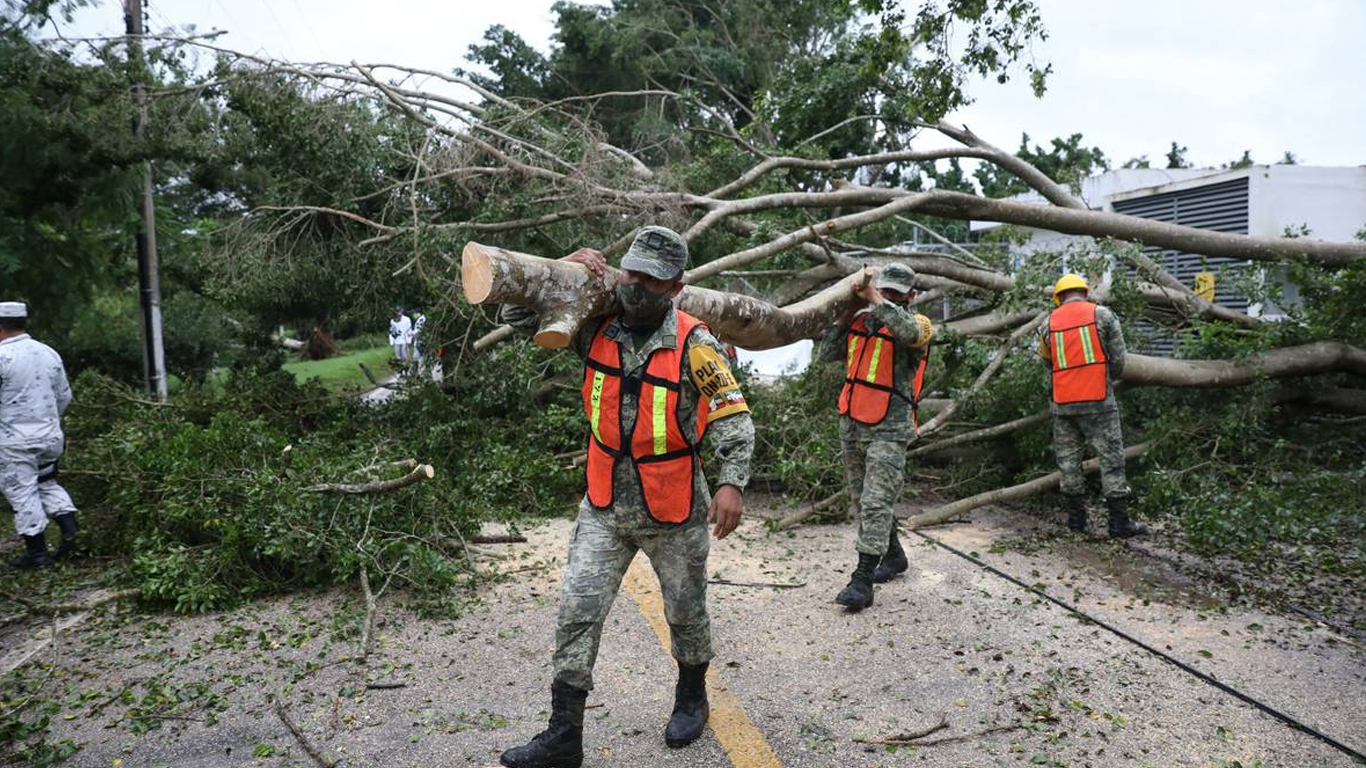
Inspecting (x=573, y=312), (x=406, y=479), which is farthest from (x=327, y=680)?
(x=573, y=312)

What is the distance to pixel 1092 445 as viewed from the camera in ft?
22.2

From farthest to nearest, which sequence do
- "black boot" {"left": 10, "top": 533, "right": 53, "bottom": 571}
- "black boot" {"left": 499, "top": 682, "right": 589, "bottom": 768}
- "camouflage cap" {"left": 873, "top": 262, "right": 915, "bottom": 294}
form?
"black boot" {"left": 10, "top": 533, "right": 53, "bottom": 571} < "camouflage cap" {"left": 873, "top": 262, "right": 915, "bottom": 294} < "black boot" {"left": 499, "top": 682, "right": 589, "bottom": 768}

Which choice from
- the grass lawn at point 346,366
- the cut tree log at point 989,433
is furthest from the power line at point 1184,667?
the grass lawn at point 346,366

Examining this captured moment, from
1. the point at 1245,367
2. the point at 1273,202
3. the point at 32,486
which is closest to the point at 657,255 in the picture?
the point at 32,486

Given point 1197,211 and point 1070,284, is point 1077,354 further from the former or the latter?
point 1197,211

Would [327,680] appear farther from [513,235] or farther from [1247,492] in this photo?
[1247,492]

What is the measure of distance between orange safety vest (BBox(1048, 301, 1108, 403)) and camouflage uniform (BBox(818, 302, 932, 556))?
186 centimetres

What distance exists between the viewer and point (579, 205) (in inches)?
326

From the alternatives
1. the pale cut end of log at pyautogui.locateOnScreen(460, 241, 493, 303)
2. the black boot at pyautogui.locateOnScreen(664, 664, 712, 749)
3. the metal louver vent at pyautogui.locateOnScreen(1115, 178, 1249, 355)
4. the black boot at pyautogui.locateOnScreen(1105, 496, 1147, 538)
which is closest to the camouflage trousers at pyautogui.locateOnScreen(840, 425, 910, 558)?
the black boot at pyautogui.locateOnScreen(664, 664, 712, 749)

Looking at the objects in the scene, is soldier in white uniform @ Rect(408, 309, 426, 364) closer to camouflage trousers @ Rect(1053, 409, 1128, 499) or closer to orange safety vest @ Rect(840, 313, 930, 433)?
orange safety vest @ Rect(840, 313, 930, 433)

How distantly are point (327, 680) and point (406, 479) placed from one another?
4.58 ft

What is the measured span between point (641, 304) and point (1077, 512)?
4738mm

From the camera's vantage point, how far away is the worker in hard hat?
21.7 ft

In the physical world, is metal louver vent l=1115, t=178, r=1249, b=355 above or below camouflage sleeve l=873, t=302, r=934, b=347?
above
